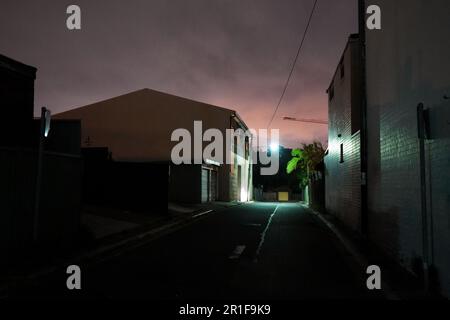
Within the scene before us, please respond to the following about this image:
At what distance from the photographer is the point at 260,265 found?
8.96m

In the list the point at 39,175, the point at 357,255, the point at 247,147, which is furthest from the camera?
the point at 247,147

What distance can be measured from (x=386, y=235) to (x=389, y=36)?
437 centimetres

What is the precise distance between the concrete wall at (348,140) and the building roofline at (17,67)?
10.5 meters

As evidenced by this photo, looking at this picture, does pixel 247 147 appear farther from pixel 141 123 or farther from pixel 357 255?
pixel 357 255

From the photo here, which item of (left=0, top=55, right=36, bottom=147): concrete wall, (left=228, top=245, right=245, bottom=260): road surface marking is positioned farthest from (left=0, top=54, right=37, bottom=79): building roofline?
(left=228, top=245, right=245, bottom=260): road surface marking

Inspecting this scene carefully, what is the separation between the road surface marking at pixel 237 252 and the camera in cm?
988

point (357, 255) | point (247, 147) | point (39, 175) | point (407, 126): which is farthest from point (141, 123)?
point (407, 126)

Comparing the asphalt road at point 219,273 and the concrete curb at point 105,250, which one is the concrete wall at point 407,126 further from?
the concrete curb at point 105,250

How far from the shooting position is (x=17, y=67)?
45.1 feet

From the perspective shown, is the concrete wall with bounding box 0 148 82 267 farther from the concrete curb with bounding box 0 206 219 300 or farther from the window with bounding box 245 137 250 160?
the window with bounding box 245 137 250 160

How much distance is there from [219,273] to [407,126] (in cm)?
430

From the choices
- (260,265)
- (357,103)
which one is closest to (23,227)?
→ (260,265)

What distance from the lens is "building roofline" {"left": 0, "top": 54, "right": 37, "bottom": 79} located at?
13279 mm

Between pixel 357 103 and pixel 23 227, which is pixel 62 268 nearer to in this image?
pixel 23 227
